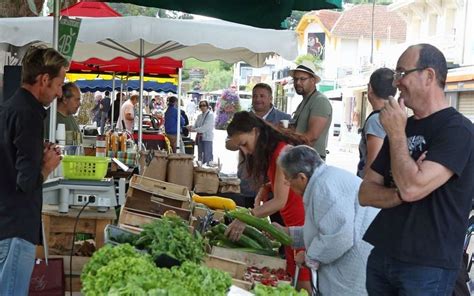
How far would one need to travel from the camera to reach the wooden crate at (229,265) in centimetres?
508

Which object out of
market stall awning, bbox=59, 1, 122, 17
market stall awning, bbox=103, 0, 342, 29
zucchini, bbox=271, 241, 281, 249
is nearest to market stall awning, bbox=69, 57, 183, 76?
market stall awning, bbox=59, 1, 122, 17

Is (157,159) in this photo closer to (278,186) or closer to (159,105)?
(278,186)

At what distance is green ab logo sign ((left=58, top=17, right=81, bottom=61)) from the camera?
6367 mm

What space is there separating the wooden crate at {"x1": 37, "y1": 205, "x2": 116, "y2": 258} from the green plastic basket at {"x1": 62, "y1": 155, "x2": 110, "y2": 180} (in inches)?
9.4

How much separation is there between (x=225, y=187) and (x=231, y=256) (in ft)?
14.6

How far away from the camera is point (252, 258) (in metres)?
5.53

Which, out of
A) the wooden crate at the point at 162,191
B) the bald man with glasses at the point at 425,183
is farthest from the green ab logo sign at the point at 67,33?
the bald man with glasses at the point at 425,183

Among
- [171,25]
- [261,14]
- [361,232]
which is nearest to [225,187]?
[171,25]

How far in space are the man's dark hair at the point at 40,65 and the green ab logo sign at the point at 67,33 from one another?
2.11 m

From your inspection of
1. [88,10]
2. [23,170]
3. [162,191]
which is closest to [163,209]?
[162,191]

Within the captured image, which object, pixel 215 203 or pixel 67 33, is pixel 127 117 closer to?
pixel 215 203

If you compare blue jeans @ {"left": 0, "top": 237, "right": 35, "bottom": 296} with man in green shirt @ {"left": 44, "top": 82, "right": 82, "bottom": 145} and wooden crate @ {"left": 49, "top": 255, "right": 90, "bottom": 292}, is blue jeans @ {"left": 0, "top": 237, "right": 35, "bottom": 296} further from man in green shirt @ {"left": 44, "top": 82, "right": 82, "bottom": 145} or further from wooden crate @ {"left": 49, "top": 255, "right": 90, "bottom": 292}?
man in green shirt @ {"left": 44, "top": 82, "right": 82, "bottom": 145}

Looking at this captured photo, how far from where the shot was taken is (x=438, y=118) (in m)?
3.52

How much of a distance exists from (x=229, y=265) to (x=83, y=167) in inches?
49.8
